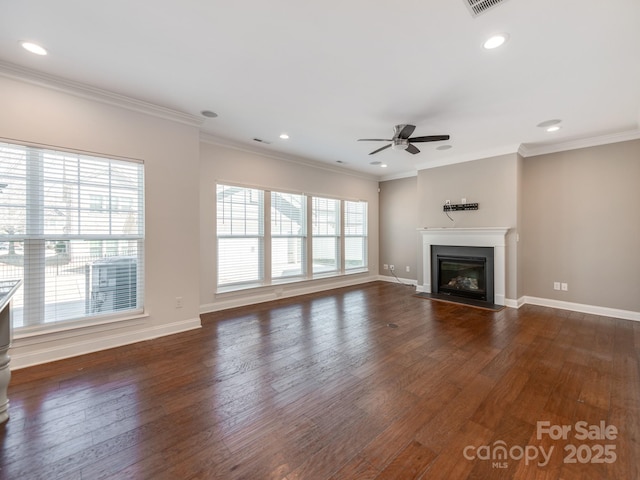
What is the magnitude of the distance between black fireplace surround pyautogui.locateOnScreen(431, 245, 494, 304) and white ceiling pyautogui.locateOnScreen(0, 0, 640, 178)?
7.65ft

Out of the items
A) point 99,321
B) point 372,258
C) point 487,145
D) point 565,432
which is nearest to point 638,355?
point 565,432

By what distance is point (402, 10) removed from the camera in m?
1.89

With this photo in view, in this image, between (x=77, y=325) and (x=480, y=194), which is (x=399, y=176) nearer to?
(x=480, y=194)

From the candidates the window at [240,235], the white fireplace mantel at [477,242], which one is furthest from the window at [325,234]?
the white fireplace mantel at [477,242]

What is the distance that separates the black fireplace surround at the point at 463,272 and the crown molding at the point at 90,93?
5.00 metres

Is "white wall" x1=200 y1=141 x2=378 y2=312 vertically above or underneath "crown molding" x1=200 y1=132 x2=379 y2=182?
underneath

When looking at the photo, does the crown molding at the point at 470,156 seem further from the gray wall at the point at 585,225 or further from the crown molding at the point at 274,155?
the crown molding at the point at 274,155

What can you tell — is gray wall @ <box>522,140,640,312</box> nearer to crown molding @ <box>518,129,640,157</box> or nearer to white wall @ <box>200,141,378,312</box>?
crown molding @ <box>518,129,640,157</box>

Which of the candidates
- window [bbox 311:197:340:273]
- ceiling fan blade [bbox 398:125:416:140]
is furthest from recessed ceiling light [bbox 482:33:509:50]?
window [bbox 311:197:340:273]

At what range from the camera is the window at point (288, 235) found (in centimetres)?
534

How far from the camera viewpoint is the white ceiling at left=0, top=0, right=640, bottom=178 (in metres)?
1.92

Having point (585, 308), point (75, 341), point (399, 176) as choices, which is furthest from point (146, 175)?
point (585, 308)

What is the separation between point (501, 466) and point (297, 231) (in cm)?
465

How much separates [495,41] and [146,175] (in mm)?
3782
